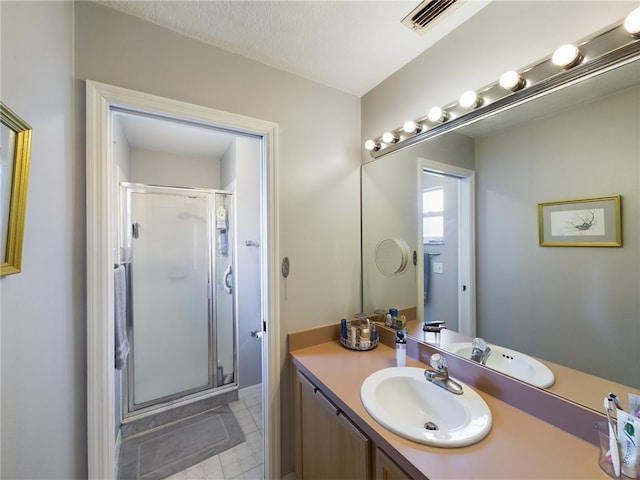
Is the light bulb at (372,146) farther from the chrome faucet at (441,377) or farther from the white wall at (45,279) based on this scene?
the white wall at (45,279)

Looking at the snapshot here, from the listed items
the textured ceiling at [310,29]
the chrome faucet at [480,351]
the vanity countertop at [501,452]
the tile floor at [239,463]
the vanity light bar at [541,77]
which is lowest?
the tile floor at [239,463]

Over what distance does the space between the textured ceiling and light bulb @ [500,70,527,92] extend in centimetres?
37

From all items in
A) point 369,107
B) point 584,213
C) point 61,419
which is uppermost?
point 369,107

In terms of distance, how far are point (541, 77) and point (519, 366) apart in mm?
1072

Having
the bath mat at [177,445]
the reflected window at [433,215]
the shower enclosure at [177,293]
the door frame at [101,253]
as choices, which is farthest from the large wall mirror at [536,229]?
the shower enclosure at [177,293]

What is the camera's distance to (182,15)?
1.11 meters

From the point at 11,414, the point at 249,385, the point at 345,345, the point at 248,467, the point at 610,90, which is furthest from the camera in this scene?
the point at 249,385

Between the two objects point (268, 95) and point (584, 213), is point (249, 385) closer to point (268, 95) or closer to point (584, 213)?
point (268, 95)

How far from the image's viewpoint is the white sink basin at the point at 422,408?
0.80m

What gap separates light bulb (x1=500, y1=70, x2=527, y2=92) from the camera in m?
0.94

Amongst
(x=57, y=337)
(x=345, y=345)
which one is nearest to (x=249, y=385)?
(x=345, y=345)

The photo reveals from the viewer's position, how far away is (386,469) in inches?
32.4

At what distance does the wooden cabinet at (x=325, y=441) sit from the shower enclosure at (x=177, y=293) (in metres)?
1.36

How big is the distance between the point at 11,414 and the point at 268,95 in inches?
60.2
